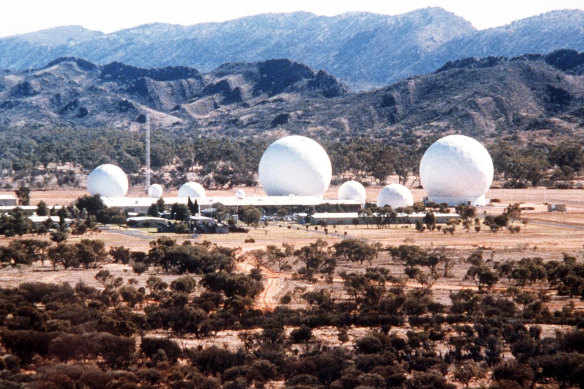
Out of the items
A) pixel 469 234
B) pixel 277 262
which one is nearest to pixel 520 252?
pixel 469 234

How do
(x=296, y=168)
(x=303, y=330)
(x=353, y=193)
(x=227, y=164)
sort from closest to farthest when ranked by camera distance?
(x=303, y=330)
(x=353, y=193)
(x=296, y=168)
(x=227, y=164)

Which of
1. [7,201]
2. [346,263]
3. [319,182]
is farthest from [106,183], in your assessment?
[346,263]

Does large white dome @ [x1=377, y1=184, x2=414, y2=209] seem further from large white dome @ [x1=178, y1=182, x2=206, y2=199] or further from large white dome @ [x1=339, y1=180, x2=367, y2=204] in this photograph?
large white dome @ [x1=178, y1=182, x2=206, y2=199]

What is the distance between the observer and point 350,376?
22.1m

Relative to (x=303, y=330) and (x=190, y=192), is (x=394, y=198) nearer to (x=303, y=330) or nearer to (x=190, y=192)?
(x=190, y=192)

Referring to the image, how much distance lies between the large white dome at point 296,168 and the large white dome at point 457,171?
10.3 m

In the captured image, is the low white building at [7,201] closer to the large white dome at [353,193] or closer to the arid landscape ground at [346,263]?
the arid landscape ground at [346,263]

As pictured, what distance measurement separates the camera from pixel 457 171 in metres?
78.2

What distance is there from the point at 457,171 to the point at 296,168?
1514 centimetres

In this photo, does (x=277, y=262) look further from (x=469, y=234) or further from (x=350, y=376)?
(x=350, y=376)

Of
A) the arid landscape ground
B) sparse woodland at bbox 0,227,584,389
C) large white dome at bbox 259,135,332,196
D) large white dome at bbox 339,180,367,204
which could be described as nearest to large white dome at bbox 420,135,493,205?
the arid landscape ground

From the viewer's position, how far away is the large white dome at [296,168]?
80000mm

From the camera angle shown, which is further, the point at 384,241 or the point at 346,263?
the point at 384,241

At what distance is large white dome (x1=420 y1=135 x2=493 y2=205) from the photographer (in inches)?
3081
